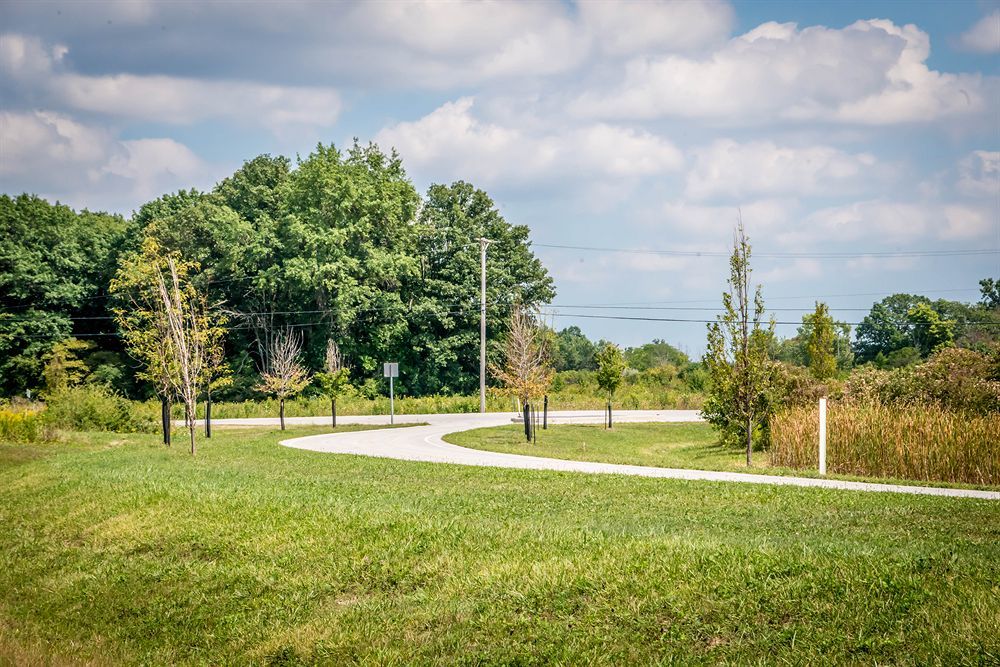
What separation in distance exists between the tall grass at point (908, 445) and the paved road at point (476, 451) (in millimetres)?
2726

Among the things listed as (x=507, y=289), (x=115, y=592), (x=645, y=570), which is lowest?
(x=115, y=592)

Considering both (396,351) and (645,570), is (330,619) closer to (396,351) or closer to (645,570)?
(645,570)

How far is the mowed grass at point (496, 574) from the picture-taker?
7.47 m

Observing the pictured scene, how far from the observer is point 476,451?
26.0m

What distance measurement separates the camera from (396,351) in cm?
6228

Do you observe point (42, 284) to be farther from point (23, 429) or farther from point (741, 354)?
point (741, 354)

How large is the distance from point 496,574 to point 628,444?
81.1 ft

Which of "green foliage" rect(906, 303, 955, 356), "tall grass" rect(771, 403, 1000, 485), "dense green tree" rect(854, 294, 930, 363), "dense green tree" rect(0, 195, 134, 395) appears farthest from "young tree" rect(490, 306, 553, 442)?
"dense green tree" rect(854, 294, 930, 363)

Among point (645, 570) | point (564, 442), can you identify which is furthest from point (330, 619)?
point (564, 442)

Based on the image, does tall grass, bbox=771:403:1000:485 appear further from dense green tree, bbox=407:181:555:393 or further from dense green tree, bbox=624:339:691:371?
dense green tree, bbox=624:339:691:371

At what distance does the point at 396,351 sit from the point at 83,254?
21573 mm

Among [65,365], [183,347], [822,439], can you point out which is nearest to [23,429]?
[183,347]

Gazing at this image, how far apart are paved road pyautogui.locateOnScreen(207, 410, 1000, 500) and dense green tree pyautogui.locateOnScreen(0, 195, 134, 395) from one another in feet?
68.9

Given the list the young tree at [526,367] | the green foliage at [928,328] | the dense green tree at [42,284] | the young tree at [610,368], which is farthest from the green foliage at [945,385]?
the dense green tree at [42,284]
